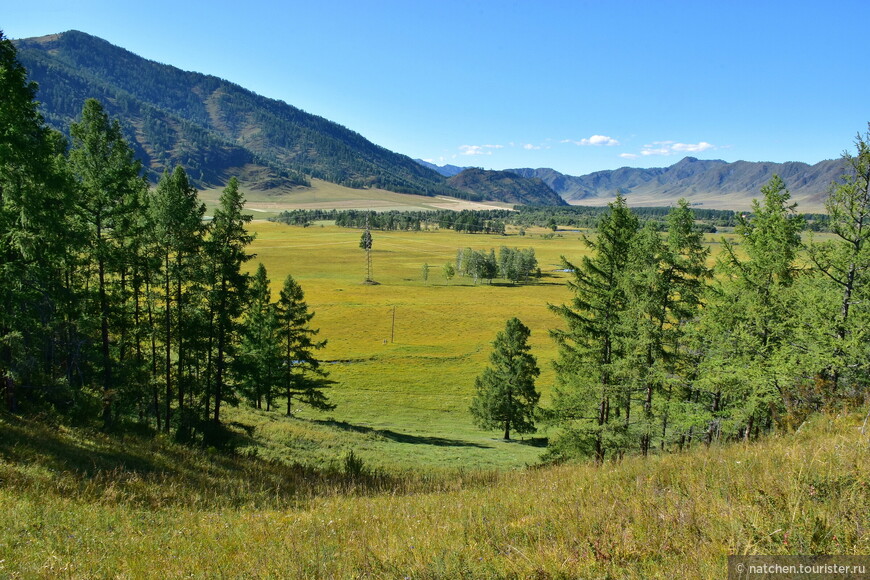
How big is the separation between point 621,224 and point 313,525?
56.0ft

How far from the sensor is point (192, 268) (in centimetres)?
1870

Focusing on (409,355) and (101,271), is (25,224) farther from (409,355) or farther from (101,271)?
(409,355)

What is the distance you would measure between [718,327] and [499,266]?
11983 centimetres

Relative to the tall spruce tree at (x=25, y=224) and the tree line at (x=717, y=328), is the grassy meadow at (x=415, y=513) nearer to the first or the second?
the tall spruce tree at (x=25, y=224)

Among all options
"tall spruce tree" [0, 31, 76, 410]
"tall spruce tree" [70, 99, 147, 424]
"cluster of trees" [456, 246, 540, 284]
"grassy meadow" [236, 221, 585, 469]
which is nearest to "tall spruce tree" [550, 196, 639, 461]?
"grassy meadow" [236, 221, 585, 469]

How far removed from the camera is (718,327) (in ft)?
58.4

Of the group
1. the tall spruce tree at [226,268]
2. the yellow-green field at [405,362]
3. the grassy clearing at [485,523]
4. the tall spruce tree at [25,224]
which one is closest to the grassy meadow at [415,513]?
the grassy clearing at [485,523]

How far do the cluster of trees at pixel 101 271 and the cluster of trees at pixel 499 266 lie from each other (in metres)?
109

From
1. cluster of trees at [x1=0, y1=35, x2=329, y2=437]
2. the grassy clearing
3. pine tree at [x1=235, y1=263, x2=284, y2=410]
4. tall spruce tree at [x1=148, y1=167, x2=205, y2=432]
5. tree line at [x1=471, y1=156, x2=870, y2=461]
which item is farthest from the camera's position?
pine tree at [x1=235, y1=263, x2=284, y2=410]

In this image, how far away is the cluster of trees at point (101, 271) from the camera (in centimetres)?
1274

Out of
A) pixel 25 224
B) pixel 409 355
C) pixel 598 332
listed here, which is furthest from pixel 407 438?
pixel 409 355

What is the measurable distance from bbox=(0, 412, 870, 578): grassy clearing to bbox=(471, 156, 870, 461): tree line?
4828 mm

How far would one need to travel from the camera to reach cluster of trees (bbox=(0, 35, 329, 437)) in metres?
12.7

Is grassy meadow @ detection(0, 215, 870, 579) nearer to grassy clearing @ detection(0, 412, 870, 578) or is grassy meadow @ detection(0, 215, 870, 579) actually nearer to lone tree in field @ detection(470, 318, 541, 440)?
grassy clearing @ detection(0, 412, 870, 578)
